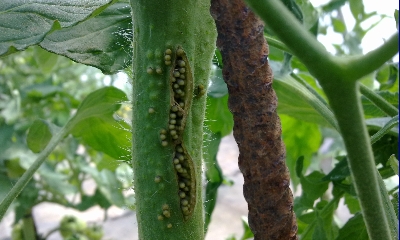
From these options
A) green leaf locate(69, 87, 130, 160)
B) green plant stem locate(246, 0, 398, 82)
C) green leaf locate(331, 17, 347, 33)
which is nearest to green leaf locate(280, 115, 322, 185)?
green leaf locate(69, 87, 130, 160)

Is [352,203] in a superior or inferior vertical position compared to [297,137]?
inferior

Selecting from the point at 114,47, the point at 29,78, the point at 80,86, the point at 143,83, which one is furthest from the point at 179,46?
the point at 80,86

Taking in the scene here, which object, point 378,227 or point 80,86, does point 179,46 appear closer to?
point 378,227

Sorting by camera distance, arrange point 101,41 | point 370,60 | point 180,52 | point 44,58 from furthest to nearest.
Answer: point 44,58, point 101,41, point 180,52, point 370,60

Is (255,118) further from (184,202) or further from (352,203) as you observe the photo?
(352,203)

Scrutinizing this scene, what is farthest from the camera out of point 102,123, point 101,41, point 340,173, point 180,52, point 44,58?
point 44,58

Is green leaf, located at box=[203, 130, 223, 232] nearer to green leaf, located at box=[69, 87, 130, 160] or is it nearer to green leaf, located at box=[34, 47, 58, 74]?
green leaf, located at box=[69, 87, 130, 160]

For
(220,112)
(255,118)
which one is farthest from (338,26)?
(255,118)

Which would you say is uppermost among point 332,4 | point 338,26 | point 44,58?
point 338,26
